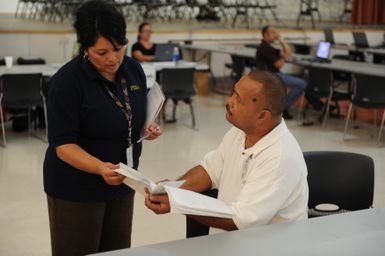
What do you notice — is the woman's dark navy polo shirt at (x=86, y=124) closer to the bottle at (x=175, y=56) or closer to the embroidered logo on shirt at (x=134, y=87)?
the embroidered logo on shirt at (x=134, y=87)

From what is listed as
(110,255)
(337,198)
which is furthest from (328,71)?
(110,255)

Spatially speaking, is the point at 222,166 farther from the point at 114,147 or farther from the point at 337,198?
the point at 337,198

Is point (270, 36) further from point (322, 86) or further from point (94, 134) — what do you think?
point (94, 134)

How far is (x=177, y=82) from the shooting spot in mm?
7410

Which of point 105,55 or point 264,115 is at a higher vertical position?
point 105,55

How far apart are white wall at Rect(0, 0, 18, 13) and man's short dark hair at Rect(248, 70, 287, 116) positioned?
11.9 metres

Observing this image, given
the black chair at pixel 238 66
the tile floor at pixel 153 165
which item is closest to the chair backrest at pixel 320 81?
the tile floor at pixel 153 165

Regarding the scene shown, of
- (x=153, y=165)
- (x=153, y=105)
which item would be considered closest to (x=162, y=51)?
(x=153, y=165)

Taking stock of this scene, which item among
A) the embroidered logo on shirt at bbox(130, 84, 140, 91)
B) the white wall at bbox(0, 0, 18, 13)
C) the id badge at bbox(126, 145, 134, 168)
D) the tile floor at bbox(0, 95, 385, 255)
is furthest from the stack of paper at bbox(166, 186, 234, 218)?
the white wall at bbox(0, 0, 18, 13)

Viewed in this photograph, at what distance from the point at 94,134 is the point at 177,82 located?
17.1ft

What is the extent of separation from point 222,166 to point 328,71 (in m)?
5.59

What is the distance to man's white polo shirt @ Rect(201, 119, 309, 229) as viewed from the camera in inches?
77.4

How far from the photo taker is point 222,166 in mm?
2268

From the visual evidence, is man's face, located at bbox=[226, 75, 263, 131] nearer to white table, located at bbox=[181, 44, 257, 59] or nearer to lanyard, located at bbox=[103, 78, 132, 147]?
lanyard, located at bbox=[103, 78, 132, 147]
